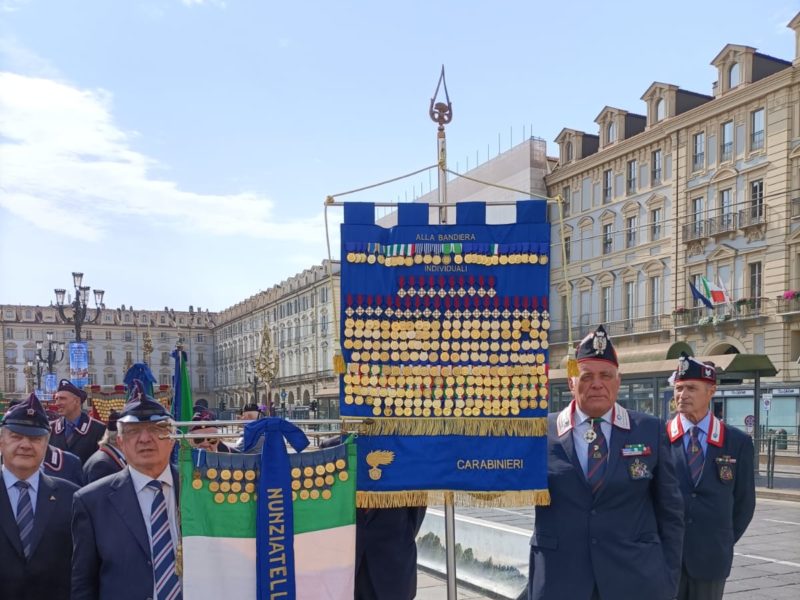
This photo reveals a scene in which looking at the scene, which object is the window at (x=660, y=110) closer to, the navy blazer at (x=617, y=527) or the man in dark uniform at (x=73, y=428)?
the man in dark uniform at (x=73, y=428)

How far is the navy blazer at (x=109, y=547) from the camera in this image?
3404mm

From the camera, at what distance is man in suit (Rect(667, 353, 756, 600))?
4598 mm

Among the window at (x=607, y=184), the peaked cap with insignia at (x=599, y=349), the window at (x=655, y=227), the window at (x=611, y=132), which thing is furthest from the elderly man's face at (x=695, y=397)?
the window at (x=611, y=132)

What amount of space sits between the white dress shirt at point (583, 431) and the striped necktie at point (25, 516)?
3.11 meters

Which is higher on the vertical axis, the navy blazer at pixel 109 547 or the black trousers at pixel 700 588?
the navy blazer at pixel 109 547

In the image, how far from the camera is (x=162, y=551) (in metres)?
3.61

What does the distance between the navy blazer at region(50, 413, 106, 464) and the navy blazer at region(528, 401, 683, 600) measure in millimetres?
6319

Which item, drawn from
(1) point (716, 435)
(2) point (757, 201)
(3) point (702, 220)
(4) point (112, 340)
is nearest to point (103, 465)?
(1) point (716, 435)

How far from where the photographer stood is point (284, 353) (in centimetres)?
8275

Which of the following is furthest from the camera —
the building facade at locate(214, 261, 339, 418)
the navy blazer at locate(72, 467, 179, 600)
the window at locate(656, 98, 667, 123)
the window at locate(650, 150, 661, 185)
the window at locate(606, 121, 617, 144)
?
the building facade at locate(214, 261, 339, 418)

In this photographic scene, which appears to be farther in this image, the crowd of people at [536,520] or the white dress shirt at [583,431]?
the white dress shirt at [583,431]

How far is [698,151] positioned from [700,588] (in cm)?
3534

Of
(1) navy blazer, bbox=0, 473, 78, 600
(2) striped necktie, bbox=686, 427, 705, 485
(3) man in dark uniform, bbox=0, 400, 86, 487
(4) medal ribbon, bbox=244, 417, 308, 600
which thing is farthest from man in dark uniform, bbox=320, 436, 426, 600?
(3) man in dark uniform, bbox=0, 400, 86, 487

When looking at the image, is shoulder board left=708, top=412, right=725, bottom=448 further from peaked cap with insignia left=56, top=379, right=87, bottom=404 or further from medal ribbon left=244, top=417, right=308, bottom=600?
peaked cap with insignia left=56, top=379, right=87, bottom=404
